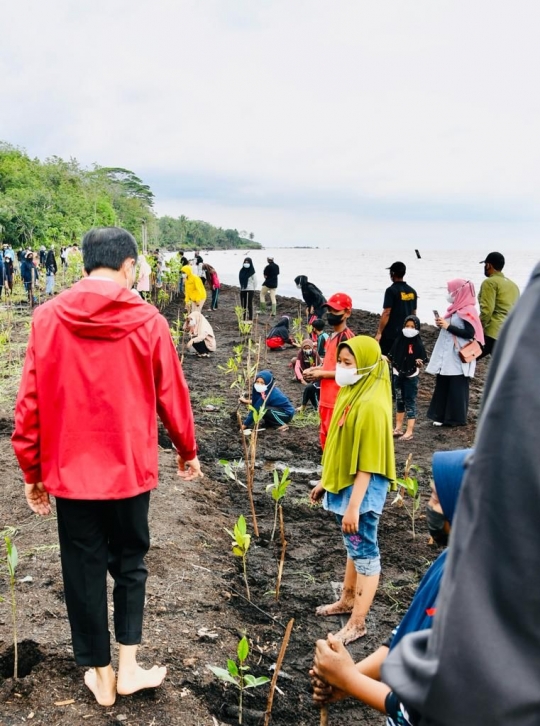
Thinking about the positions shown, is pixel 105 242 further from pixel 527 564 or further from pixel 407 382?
pixel 407 382

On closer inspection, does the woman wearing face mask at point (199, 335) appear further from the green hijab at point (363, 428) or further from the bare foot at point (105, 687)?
the bare foot at point (105, 687)

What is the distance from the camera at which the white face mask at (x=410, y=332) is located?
6352 mm

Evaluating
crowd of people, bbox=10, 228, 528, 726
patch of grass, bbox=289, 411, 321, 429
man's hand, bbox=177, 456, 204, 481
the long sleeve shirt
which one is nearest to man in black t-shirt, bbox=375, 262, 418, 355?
the long sleeve shirt

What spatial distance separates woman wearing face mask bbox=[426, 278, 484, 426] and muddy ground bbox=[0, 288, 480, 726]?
1016 mm

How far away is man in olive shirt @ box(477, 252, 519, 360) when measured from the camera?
21.3 feet

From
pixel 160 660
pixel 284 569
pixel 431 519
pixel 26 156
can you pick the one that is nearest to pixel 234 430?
pixel 284 569

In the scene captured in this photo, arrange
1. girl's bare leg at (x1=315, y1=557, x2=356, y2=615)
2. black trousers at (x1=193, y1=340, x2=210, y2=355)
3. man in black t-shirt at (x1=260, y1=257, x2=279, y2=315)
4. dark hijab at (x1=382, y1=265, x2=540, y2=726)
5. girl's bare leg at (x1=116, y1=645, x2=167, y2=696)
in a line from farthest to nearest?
1. man in black t-shirt at (x1=260, y1=257, x2=279, y2=315)
2. black trousers at (x1=193, y1=340, x2=210, y2=355)
3. girl's bare leg at (x1=315, y1=557, x2=356, y2=615)
4. girl's bare leg at (x1=116, y1=645, x2=167, y2=696)
5. dark hijab at (x1=382, y1=265, x2=540, y2=726)

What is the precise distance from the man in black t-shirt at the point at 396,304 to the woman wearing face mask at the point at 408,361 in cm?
33

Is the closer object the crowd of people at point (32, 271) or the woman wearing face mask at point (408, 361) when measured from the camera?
the woman wearing face mask at point (408, 361)

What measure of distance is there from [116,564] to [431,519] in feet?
4.10

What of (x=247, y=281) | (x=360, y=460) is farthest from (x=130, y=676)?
(x=247, y=281)

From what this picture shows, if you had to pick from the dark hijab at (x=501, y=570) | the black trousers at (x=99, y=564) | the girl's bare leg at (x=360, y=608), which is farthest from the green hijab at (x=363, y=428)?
the dark hijab at (x=501, y=570)

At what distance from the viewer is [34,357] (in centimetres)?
208

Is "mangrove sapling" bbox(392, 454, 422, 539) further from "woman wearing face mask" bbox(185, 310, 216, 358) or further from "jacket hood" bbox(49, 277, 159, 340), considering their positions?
"woman wearing face mask" bbox(185, 310, 216, 358)
